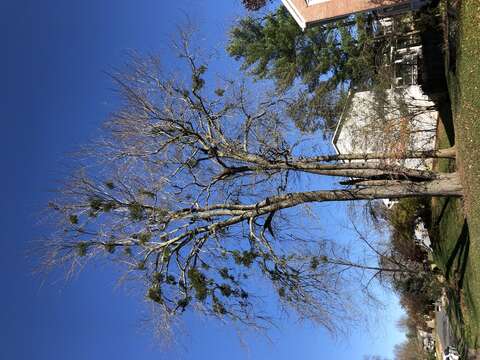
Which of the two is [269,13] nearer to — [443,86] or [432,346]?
[443,86]

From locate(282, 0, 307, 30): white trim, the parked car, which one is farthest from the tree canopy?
the parked car

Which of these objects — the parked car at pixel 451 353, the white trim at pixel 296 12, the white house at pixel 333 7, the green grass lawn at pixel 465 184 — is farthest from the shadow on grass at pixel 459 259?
the white trim at pixel 296 12

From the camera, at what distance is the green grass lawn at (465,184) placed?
12.4 m

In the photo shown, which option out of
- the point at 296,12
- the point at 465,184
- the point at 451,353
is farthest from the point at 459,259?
the point at 296,12

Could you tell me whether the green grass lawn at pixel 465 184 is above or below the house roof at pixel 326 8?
below

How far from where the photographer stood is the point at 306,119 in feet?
72.9

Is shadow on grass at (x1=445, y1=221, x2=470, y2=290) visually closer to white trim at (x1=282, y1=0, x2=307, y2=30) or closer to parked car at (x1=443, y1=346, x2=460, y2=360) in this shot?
parked car at (x1=443, y1=346, x2=460, y2=360)

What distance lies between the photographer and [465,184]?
42.7ft

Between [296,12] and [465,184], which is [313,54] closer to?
[296,12]

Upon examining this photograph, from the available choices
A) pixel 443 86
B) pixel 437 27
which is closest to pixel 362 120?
pixel 443 86

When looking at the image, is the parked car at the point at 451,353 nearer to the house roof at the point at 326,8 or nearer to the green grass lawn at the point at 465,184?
the green grass lawn at the point at 465,184

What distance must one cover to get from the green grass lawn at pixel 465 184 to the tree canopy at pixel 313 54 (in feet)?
24.6

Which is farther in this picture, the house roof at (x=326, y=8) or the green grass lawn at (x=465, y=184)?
the house roof at (x=326, y=8)

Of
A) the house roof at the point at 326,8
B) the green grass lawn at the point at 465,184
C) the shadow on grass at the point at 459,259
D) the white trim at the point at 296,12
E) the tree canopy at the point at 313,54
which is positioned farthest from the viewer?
the tree canopy at the point at 313,54
